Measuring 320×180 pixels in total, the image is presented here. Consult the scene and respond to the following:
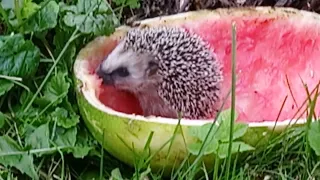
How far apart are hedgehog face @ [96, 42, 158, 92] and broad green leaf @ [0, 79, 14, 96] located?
275 mm

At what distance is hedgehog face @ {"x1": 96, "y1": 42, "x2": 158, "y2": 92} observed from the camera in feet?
8.96

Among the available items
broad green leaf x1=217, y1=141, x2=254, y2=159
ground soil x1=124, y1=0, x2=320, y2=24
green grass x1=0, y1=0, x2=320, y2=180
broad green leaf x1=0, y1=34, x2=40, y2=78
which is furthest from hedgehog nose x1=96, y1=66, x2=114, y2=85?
broad green leaf x1=217, y1=141, x2=254, y2=159

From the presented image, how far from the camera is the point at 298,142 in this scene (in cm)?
252

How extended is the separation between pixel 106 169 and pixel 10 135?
0.31 m

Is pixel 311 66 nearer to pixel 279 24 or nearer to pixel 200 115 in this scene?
pixel 279 24

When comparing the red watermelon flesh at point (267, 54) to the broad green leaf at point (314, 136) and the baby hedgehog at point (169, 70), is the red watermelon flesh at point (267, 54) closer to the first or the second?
the baby hedgehog at point (169, 70)

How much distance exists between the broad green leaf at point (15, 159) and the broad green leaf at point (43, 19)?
0.43 metres

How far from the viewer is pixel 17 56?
2.77 metres

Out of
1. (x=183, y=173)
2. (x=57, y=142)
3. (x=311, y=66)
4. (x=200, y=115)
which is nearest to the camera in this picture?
(x=183, y=173)

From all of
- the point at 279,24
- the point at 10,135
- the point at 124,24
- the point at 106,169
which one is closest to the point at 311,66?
the point at 279,24

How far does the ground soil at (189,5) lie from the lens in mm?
3105

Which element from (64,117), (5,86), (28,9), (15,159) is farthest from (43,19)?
→ (15,159)

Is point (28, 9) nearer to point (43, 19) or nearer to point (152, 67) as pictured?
point (43, 19)

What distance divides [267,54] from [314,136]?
0.68 meters
